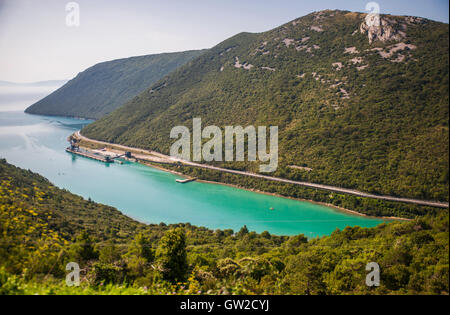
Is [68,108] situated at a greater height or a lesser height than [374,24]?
lesser

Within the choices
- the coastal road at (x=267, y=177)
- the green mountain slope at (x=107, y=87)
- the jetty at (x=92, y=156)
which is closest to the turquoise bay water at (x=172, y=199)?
the jetty at (x=92, y=156)

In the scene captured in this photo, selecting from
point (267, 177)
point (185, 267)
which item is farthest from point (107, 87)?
point (185, 267)

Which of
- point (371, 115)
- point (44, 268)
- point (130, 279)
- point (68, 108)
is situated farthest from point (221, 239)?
point (68, 108)

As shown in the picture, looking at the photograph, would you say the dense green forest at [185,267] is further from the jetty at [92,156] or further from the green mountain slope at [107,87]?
the green mountain slope at [107,87]

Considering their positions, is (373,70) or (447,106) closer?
(447,106)
